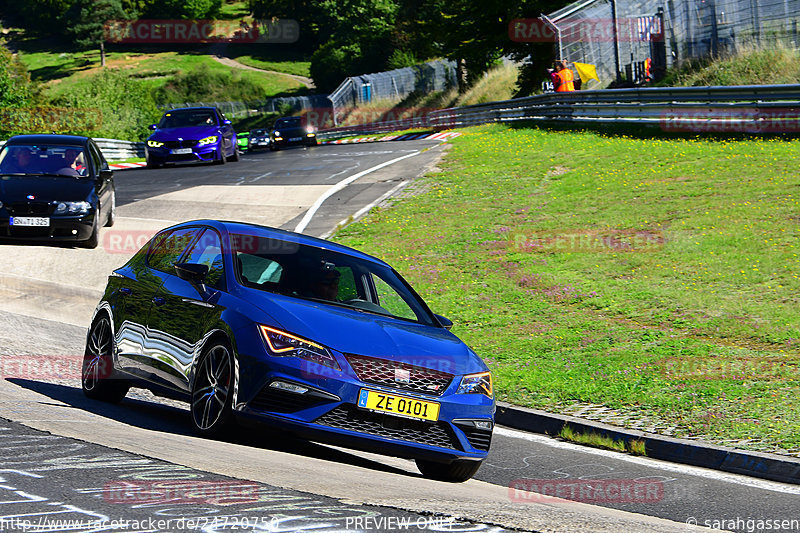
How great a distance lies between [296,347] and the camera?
21.6 feet

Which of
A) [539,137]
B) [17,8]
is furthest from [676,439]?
[17,8]

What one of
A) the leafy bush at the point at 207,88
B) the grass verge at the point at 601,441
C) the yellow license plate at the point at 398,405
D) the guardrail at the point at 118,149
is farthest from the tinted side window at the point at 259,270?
the leafy bush at the point at 207,88

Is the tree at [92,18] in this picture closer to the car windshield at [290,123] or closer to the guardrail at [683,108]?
the car windshield at [290,123]

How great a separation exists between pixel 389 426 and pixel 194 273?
195cm

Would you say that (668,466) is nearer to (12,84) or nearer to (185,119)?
(185,119)

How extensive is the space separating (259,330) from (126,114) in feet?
161

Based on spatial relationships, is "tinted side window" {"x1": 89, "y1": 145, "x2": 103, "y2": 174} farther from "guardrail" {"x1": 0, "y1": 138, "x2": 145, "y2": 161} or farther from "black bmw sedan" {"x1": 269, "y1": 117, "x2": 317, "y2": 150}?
"black bmw sedan" {"x1": 269, "y1": 117, "x2": 317, "y2": 150}

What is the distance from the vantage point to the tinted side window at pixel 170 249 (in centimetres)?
831

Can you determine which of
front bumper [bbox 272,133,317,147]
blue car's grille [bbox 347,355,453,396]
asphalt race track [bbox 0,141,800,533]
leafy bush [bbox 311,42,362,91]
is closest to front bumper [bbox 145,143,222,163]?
front bumper [bbox 272,133,317,147]

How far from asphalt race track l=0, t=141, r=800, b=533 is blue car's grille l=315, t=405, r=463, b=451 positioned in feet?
0.91

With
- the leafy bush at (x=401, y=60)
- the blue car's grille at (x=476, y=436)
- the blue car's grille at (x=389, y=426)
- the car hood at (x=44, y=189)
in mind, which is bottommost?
the blue car's grille at (x=476, y=436)

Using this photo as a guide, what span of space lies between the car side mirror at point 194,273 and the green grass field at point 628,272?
3855mm

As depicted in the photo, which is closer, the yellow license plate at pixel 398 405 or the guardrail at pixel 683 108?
the yellow license plate at pixel 398 405

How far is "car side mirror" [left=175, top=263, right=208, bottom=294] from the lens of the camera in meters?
7.50
